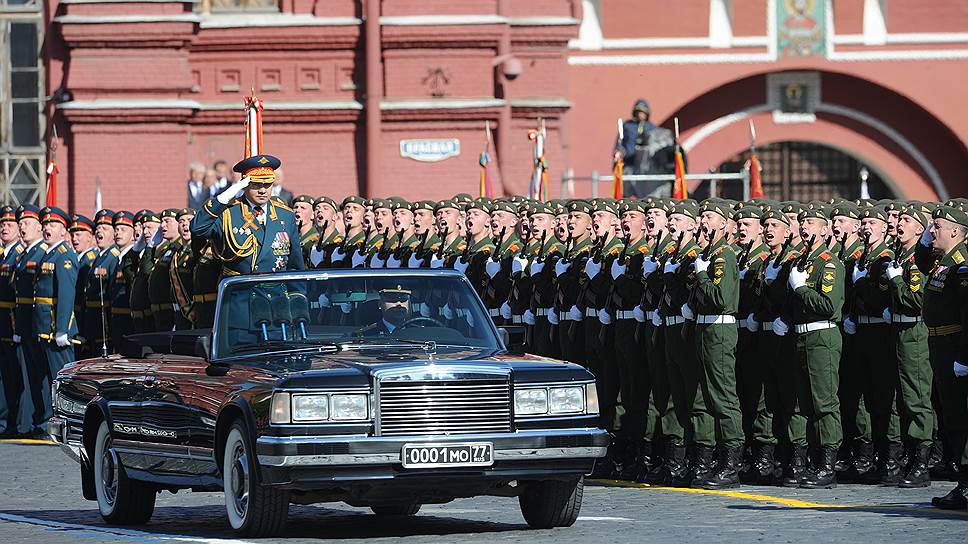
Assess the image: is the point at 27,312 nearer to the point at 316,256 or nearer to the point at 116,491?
the point at 316,256

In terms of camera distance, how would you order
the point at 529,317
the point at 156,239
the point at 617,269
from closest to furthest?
the point at 617,269 → the point at 529,317 → the point at 156,239

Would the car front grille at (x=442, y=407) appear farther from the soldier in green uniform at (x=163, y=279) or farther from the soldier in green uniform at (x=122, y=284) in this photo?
the soldier in green uniform at (x=122, y=284)

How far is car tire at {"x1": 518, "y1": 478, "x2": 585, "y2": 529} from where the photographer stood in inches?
475

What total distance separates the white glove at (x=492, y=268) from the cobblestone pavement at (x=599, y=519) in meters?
2.99

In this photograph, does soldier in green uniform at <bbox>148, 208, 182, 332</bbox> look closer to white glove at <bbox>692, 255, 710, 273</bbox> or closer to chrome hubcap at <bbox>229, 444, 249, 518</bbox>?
white glove at <bbox>692, 255, 710, 273</bbox>

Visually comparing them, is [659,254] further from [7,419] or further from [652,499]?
[7,419]

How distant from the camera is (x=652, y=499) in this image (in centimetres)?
1414

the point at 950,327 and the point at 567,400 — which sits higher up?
the point at 950,327

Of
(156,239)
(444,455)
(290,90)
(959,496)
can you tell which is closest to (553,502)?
(444,455)

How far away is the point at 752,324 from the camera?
1548 centimetres

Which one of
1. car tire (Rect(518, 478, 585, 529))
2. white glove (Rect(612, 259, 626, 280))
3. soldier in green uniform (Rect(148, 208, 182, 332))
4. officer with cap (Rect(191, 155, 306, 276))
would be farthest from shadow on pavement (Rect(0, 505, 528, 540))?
soldier in green uniform (Rect(148, 208, 182, 332))

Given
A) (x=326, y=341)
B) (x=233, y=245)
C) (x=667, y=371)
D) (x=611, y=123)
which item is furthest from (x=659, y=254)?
(x=611, y=123)

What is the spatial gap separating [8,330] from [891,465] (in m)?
9.44

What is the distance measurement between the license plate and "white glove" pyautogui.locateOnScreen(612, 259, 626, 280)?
15.5 feet
